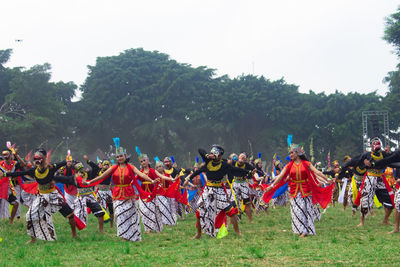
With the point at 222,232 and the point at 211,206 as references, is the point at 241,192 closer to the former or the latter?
the point at 211,206

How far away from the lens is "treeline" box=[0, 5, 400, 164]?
184 feet

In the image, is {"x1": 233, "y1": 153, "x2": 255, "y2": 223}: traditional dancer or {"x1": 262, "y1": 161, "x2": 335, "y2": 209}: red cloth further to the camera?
{"x1": 233, "y1": 153, "x2": 255, "y2": 223}: traditional dancer

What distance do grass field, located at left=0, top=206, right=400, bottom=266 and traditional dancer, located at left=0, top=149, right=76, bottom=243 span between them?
309mm

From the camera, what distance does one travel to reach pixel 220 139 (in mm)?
60375

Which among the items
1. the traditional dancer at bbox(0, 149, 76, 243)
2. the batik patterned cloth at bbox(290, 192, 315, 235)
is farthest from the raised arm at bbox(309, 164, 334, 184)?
the traditional dancer at bbox(0, 149, 76, 243)

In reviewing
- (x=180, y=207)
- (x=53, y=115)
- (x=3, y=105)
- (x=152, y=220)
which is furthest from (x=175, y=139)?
(x=152, y=220)

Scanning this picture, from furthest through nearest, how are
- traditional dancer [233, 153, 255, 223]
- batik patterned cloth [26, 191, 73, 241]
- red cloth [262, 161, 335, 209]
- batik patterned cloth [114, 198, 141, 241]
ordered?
traditional dancer [233, 153, 255, 223] < red cloth [262, 161, 335, 209] < batik patterned cloth [114, 198, 141, 241] < batik patterned cloth [26, 191, 73, 241]

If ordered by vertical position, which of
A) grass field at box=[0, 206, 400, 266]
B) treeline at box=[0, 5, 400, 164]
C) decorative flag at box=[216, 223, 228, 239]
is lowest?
grass field at box=[0, 206, 400, 266]

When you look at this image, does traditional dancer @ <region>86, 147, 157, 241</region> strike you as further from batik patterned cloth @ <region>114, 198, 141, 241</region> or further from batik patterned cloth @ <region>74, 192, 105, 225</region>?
batik patterned cloth @ <region>74, 192, 105, 225</region>

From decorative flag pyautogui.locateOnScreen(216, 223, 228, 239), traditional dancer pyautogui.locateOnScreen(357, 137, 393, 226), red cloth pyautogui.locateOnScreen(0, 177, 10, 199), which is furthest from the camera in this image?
red cloth pyautogui.locateOnScreen(0, 177, 10, 199)

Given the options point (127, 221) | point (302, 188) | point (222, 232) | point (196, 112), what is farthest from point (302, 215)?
point (196, 112)

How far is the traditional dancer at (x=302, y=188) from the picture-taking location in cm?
1128

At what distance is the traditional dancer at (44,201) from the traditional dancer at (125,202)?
785 mm

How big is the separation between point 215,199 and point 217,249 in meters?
1.96
